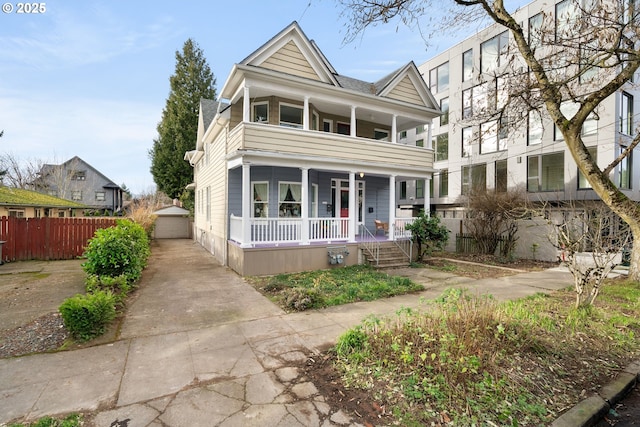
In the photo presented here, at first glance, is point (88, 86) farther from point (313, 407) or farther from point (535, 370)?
point (535, 370)

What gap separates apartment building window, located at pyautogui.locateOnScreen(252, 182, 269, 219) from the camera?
11.7 metres

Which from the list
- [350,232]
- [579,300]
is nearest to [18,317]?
[350,232]

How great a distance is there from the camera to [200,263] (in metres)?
11.9

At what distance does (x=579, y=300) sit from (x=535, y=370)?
9.88 ft

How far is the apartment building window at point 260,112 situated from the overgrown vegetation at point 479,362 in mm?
9323

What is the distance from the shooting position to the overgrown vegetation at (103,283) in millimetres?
4457

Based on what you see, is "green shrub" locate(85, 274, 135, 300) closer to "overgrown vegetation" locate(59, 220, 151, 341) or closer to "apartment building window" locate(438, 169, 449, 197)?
"overgrown vegetation" locate(59, 220, 151, 341)

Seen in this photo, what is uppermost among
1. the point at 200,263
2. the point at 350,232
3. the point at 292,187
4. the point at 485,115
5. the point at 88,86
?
the point at 88,86

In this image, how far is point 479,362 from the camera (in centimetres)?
325

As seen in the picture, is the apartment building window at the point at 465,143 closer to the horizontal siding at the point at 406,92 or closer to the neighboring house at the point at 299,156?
the neighboring house at the point at 299,156

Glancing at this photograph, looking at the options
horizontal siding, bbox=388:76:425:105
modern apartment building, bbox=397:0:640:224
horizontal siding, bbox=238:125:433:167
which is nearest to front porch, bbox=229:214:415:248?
horizontal siding, bbox=238:125:433:167

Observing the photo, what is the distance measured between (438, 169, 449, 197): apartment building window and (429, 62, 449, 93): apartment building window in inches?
264

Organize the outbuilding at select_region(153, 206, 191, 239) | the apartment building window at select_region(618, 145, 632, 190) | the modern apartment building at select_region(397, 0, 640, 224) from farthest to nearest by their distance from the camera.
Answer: the outbuilding at select_region(153, 206, 191, 239) → the apartment building window at select_region(618, 145, 632, 190) → the modern apartment building at select_region(397, 0, 640, 224)

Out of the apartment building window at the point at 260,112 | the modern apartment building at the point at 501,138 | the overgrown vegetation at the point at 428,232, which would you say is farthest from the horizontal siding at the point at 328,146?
the overgrown vegetation at the point at 428,232
